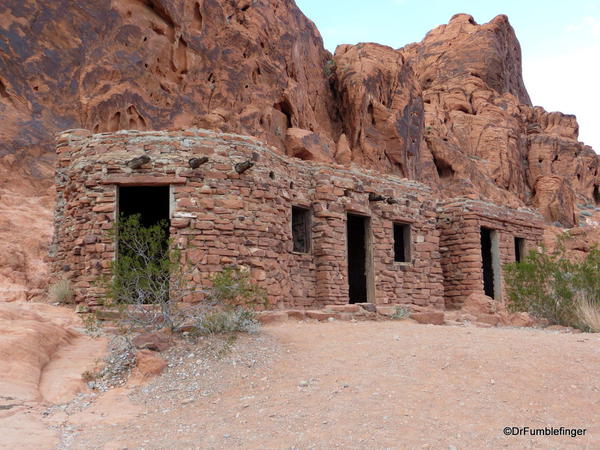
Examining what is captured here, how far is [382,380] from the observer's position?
5008 mm

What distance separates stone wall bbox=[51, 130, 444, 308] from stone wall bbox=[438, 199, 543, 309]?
417cm

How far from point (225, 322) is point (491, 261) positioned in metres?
10.8

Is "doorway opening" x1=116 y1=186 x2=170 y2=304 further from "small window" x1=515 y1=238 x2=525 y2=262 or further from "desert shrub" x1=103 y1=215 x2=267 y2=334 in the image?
"small window" x1=515 y1=238 x2=525 y2=262

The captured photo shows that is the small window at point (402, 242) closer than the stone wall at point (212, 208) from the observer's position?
No

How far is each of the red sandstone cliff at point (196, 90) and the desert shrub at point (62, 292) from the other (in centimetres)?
376

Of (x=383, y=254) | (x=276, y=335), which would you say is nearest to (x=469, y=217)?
(x=383, y=254)

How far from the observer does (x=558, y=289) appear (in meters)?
9.28

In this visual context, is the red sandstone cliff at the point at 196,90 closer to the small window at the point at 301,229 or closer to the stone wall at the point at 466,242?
the small window at the point at 301,229

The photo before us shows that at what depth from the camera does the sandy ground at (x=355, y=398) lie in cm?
398

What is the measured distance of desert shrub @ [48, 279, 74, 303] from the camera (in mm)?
9273

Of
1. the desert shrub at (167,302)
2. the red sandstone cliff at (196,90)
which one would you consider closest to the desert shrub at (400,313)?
the desert shrub at (167,302)

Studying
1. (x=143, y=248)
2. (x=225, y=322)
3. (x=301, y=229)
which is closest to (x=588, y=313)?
(x=225, y=322)

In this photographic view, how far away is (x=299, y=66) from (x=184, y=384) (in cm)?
1807

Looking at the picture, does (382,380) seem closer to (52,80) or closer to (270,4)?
(52,80)
